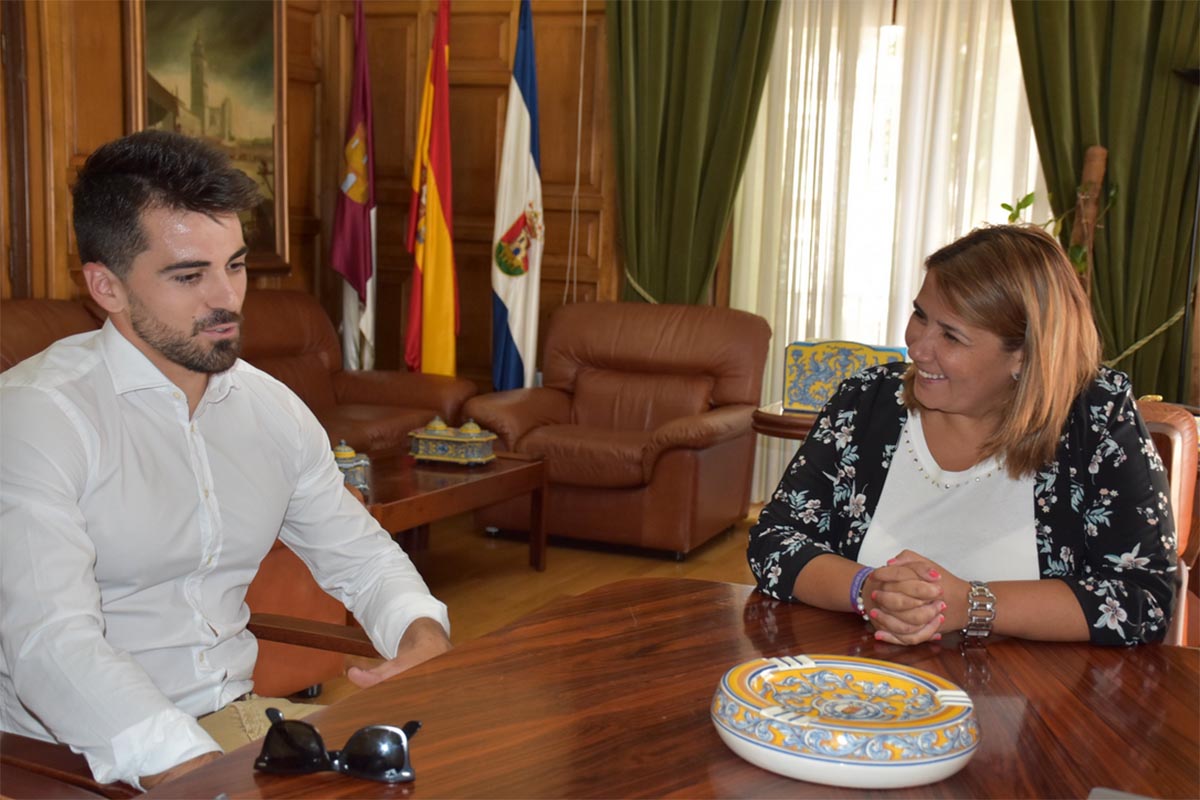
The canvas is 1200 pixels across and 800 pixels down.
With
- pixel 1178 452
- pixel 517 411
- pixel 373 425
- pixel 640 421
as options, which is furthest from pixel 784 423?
pixel 1178 452

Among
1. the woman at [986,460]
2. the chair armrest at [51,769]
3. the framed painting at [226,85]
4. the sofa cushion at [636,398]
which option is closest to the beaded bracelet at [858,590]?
the woman at [986,460]

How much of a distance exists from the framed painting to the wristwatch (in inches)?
158

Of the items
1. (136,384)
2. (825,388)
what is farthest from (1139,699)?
(825,388)

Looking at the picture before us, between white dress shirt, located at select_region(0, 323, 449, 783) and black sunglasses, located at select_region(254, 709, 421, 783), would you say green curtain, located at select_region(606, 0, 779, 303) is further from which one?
black sunglasses, located at select_region(254, 709, 421, 783)

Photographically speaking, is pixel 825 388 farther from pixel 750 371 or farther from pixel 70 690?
pixel 70 690

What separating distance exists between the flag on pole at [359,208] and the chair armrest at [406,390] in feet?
1.47

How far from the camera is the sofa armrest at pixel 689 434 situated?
4.89 metres

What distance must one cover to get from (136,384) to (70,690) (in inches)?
19.1

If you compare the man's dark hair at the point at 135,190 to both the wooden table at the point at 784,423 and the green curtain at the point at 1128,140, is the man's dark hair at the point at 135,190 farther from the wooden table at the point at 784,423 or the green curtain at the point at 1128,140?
the green curtain at the point at 1128,140

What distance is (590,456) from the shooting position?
5.02 meters

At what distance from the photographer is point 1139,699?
138 cm

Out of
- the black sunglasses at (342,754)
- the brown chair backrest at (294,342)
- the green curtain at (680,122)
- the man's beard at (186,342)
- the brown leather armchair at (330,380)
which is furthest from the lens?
the green curtain at (680,122)

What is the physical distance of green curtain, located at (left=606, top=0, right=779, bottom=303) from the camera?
5.82m

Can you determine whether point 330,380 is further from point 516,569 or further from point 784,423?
point 784,423
